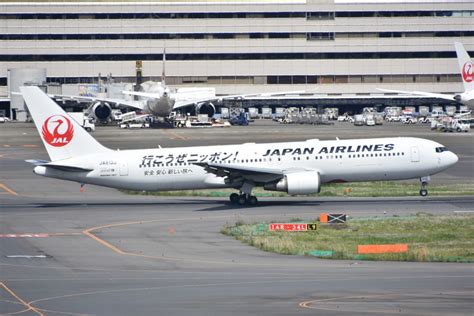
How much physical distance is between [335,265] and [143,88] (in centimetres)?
13121

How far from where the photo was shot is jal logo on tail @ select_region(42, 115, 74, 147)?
2320 inches

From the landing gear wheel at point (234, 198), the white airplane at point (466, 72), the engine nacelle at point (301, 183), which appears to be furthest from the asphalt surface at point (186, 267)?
the white airplane at point (466, 72)

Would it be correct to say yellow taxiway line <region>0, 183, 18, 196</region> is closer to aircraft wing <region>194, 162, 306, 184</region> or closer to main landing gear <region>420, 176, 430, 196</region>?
aircraft wing <region>194, 162, 306, 184</region>

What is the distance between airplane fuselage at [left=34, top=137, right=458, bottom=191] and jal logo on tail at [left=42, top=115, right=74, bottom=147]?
45.8 inches

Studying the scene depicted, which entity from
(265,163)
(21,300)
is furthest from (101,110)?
(21,300)

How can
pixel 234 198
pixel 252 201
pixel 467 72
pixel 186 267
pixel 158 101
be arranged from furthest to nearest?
pixel 158 101, pixel 467 72, pixel 234 198, pixel 252 201, pixel 186 267

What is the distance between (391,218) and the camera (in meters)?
51.2

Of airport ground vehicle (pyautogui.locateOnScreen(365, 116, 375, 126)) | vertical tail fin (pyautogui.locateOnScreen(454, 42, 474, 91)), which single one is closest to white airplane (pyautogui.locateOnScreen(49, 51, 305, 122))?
airport ground vehicle (pyautogui.locateOnScreen(365, 116, 375, 126))

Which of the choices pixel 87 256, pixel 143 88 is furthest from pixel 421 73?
pixel 87 256

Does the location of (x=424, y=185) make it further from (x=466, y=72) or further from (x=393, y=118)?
(x=393, y=118)

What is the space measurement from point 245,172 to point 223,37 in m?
143

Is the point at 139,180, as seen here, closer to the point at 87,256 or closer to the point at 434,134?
the point at 87,256

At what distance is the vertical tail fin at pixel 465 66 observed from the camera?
126 m

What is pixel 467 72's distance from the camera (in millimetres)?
128875
